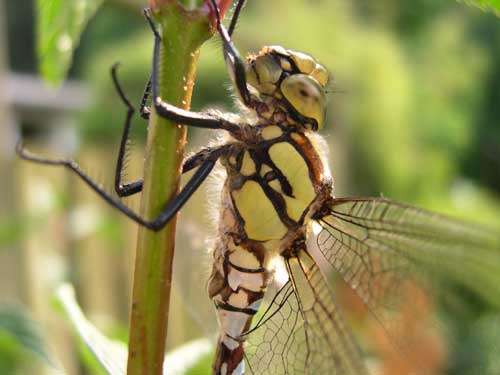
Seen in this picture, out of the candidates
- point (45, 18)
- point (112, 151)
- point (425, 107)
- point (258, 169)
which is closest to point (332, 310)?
point (258, 169)

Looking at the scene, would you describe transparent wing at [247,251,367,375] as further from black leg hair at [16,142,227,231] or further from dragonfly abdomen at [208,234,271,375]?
black leg hair at [16,142,227,231]

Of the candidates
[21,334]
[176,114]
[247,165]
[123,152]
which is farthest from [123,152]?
[21,334]

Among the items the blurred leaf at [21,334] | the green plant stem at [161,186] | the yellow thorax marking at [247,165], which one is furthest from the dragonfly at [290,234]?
the blurred leaf at [21,334]

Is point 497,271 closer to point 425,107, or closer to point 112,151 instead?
point 112,151

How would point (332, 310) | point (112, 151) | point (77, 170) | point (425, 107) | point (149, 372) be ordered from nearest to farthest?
point (149, 372)
point (77, 170)
point (332, 310)
point (112, 151)
point (425, 107)

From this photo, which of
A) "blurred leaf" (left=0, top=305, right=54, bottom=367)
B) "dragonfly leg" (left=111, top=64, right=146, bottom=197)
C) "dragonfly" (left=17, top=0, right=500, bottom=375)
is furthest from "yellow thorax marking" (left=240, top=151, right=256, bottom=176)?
"blurred leaf" (left=0, top=305, right=54, bottom=367)

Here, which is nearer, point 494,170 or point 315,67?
point 315,67
